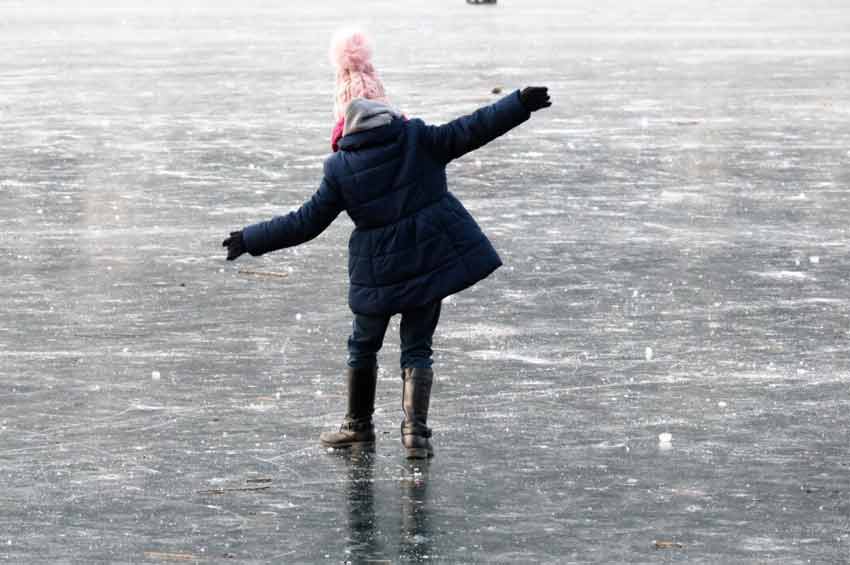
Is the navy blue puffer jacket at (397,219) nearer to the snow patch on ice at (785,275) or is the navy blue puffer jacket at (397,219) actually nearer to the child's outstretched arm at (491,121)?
the child's outstretched arm at (491,121)

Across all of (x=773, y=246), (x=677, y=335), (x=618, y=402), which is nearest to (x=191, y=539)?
(x=618, y=402)

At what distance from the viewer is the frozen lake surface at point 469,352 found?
6.72m

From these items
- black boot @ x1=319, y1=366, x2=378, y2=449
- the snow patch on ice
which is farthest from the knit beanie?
the snow patch on ice

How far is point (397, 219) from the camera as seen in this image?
7664 mm

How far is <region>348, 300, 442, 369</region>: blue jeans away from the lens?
7.79 meters

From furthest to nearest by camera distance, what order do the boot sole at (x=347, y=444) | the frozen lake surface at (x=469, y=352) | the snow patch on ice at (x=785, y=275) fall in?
the snow patch on ice at (x=785, y=275) → the boot sole at (x=347, y=444) → the frozen lake surface at (x=469, y=352)

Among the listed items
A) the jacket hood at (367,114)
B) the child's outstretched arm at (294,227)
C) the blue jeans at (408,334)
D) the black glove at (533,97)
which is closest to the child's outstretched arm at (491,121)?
the black glove at (533,97)

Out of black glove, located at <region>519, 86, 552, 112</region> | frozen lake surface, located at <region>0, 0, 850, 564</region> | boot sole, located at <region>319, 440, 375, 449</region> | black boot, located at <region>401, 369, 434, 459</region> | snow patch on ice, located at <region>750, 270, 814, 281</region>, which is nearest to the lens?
frozen lake surface, located at <region>0, 0, 850, 564</region>

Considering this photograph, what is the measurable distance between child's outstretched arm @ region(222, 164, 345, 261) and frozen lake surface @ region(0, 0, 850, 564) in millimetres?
753

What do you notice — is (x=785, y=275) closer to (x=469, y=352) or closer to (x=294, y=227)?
(x=469, y=352)

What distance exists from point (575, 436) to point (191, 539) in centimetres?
191

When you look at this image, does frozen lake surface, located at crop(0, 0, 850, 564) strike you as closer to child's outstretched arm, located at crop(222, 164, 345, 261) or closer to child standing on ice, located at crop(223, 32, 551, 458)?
child standing on ice, located at crop(223, 32, 551, 458)

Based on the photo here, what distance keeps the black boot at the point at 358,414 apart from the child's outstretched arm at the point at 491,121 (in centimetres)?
95

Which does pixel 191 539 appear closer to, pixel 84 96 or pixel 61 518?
pixel 61 518
